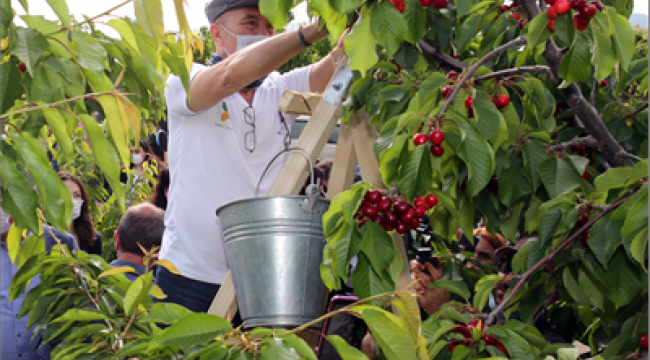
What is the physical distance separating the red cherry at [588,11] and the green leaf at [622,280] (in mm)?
556

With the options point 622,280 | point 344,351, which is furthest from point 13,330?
point 622,280

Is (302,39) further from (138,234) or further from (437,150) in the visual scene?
(138,234)

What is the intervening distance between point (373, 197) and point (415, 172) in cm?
18

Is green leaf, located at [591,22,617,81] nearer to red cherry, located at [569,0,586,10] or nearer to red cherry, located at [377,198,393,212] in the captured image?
red cherry, located at [569,0,586,10]

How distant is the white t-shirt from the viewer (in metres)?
2.54

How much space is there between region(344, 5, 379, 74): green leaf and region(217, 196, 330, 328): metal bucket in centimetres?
44

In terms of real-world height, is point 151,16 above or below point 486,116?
A: above

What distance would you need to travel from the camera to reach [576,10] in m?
1.47

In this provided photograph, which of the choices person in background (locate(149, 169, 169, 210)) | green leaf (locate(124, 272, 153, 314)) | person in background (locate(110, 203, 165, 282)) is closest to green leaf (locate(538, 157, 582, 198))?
green leaf (locate(124, 272, 153, 314))

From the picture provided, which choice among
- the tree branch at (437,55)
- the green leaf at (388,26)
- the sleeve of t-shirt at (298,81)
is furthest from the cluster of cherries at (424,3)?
the sleeve of t-shirt at (298,81)

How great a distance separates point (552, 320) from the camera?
238 cm

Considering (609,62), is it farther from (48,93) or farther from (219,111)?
(219,111)

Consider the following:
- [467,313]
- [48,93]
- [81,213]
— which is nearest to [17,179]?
[48,93]

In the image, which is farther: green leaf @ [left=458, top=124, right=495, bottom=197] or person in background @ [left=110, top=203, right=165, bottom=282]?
person in background @ [left=110, top=203, right=165, bottom=282]
